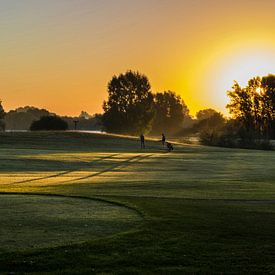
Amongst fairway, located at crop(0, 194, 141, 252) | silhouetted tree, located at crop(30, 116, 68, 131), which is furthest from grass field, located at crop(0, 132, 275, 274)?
silhouetted tree, located at crop(30, 116, 68, 131)

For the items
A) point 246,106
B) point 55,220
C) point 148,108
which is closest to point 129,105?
point 148,108

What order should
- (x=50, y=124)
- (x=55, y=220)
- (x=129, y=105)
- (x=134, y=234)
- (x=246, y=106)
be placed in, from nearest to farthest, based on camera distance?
(x=134, y=234) < (x=55, y=220) < (x=50, y=124) < (x=246, y=106) < (x=129, y=105)

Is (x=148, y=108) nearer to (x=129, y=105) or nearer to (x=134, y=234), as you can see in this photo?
(x=129, y=105)

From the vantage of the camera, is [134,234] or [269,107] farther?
[269,107]

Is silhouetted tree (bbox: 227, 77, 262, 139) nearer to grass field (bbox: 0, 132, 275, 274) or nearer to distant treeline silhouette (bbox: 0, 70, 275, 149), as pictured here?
distant treeline silhouette (bbox: 0, 70, 275, 149)

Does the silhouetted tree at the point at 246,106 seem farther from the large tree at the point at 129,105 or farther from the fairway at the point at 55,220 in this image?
the fairway at the point at 55,220

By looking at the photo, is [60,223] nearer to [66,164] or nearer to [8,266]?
[8,266]

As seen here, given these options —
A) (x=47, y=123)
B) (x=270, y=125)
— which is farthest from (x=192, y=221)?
(x=270, y=125)

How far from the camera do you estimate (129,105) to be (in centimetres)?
16138

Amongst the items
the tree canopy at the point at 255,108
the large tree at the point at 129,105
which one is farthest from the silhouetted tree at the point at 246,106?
the large tree at the point at 129,105

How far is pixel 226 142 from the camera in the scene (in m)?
111

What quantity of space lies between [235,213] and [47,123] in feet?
346

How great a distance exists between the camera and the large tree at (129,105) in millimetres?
157750

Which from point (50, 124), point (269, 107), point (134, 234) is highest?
point (269, 107)
